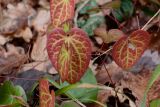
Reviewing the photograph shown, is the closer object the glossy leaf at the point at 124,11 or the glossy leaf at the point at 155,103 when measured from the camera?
the glossy leaf at the point at 155,103

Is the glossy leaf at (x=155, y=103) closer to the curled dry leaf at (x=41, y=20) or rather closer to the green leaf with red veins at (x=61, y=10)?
the green leaf with red veins at (x=61, y=10)

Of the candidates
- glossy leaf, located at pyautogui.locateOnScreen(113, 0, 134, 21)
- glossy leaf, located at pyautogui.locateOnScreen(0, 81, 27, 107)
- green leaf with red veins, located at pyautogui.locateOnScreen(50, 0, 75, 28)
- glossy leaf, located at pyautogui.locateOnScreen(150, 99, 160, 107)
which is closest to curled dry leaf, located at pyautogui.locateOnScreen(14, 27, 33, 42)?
glossy leaf, located at pyautogui.locateOnScreen(113, 0, 134, 21)

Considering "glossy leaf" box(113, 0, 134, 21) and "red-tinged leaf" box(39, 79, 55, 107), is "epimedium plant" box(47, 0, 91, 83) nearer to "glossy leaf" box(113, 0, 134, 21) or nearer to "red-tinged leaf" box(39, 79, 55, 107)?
"red-tinged leaf" box(39, 79, 55, 107)

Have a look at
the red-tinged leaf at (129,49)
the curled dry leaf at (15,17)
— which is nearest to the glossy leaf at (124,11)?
the curled dry leaf at (15,17)

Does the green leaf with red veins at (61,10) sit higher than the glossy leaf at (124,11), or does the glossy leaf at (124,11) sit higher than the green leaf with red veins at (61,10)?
the green leaf with red veins at (61,10)

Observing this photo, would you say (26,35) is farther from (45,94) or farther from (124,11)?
A: (45,94)

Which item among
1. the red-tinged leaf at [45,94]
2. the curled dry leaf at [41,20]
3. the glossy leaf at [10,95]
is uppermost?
the curled dry leaf at [41,20]

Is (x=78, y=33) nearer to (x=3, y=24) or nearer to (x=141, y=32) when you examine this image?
(x=141, y=32)
